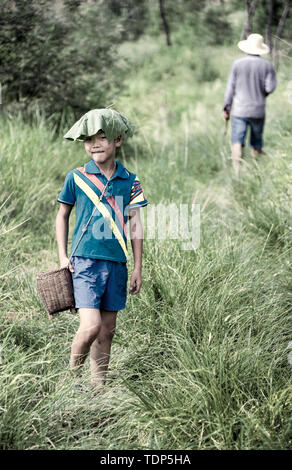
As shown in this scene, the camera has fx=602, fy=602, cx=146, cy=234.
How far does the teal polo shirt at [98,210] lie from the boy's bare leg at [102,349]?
33 centimetres

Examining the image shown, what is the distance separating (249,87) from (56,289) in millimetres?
5249

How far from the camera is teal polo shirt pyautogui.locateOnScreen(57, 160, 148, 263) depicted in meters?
2.81

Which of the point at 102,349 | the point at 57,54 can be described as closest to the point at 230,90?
the point at 57,54

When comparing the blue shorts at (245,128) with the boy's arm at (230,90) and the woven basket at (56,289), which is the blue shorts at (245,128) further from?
the woven basket at (56,289)

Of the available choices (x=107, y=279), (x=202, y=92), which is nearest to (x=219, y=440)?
(x=107, y=279)

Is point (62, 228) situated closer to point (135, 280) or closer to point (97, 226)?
point (97, 226)

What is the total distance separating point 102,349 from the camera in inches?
119

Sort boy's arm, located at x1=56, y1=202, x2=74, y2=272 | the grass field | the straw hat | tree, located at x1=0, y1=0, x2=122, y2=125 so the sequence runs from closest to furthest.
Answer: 1. the grass field
2. boy's arm, located at x1=56, y1=202, x2=74, y2=272
3. tree, located at x1=0, y1=0, x2=122, y2=125
4. the straw hat

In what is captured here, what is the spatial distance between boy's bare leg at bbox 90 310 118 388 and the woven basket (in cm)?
20

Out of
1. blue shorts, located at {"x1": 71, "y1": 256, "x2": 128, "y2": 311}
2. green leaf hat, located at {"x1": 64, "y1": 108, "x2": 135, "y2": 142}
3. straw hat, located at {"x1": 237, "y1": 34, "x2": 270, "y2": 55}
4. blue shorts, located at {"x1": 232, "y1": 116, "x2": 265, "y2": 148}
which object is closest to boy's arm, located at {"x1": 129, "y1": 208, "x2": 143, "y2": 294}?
blue shorts, located at {"x1": 71, "y1": 256, "x2": 128, "y2": 311}

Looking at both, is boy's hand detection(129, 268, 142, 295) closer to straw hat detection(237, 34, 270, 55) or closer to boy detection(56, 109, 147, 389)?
boy detection(56, 109, 147, 389)

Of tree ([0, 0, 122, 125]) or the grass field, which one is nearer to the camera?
the grass field

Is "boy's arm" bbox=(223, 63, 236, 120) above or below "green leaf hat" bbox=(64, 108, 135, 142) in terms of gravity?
below
